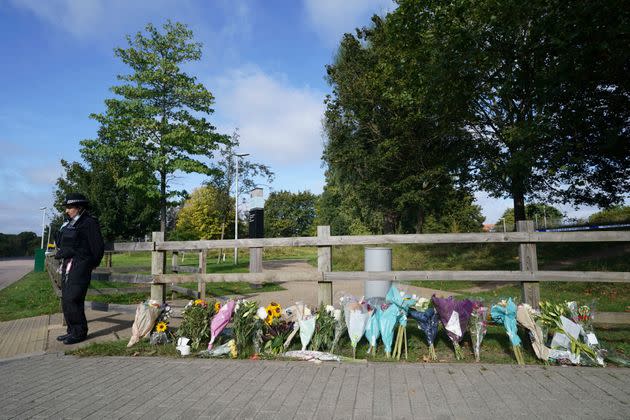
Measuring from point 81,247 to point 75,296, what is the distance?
649 millimetres

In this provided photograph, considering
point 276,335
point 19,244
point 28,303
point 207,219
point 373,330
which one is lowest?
point 28,303

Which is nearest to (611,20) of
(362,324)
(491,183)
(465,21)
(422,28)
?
(465,21)

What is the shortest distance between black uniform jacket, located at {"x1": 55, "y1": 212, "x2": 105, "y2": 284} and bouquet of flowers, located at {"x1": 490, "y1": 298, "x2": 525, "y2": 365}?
5111 mm

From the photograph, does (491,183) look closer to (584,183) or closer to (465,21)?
(584,183)

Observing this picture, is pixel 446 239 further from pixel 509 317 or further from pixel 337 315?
pixel 337 315

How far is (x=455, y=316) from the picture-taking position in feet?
15.1

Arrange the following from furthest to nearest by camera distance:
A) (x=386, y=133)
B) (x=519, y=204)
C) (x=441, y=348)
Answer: (x=386, y=133) < (x=519, y=204) < (x=441, y=348)

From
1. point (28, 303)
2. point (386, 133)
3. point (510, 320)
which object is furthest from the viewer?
point (386, 133)

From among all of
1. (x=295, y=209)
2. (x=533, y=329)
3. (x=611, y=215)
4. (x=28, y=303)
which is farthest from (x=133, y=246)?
(x=295, y=209)

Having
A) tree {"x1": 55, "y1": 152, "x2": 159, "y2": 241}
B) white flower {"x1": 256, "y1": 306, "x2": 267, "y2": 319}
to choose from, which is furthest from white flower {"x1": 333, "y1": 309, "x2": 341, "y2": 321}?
tree {"x1": 55, "y1": 152, "x2": 159, "y2": 241}

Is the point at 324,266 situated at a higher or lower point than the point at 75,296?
higher

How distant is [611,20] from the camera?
9625 mm

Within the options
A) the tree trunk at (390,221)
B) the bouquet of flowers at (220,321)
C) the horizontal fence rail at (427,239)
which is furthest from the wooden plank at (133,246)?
the tree trunk at (390,221)

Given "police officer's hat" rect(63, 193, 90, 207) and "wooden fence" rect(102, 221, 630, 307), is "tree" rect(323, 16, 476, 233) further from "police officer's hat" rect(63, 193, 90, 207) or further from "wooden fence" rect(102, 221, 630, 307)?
"police officer's hat" rect(63, 193, 90, 207)
